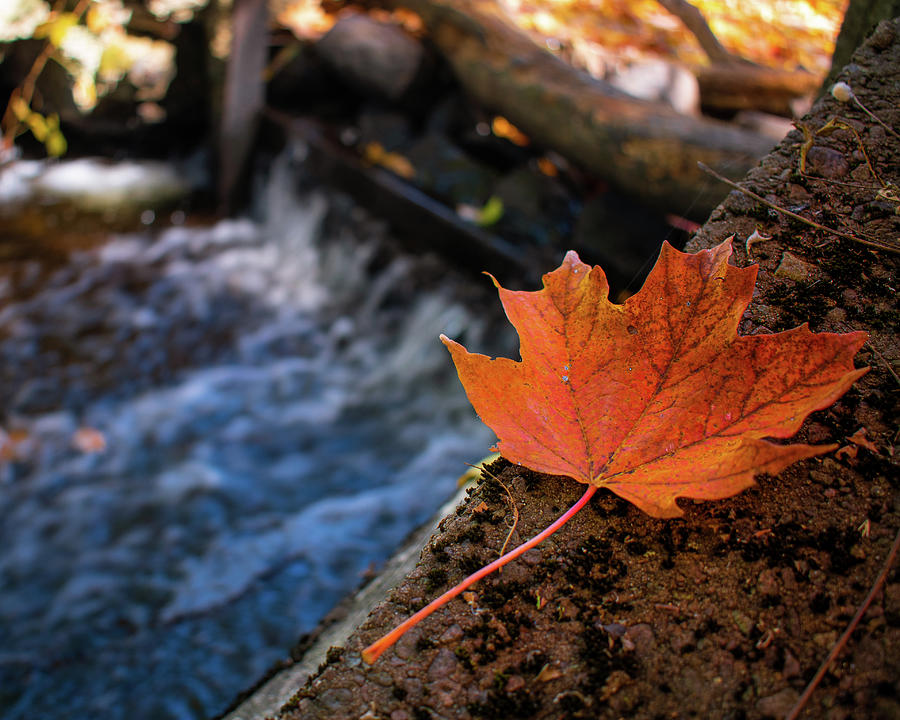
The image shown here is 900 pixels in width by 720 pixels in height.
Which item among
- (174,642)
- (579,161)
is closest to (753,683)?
(174,642)

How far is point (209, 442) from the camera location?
3182mm

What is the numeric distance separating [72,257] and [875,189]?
4.37 meters

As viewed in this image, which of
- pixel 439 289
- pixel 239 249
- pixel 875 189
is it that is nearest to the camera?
pixel 875 189

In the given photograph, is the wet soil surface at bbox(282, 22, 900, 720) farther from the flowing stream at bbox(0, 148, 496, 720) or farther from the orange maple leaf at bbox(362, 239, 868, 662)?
the flowing stream at bbox(0, 148, 496, 720)

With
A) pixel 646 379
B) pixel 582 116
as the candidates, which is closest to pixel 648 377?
pixel 646 379

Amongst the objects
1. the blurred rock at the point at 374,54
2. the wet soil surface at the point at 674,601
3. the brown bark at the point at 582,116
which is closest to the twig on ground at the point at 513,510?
the wet soil surface at the point at 674,601

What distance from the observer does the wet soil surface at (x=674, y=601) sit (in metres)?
0.60

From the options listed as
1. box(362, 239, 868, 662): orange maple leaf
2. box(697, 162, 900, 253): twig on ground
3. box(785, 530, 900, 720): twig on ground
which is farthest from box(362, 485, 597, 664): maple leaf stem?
box(697, 162, 900, 253): twig on ground

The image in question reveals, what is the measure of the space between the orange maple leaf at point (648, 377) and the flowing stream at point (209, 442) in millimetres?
1705

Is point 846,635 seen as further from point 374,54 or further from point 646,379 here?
point 374,54

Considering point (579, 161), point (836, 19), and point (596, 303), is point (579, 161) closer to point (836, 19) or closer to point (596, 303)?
point (596, 303)

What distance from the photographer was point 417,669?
2.11 ft

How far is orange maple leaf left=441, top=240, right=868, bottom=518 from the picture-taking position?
0.69 m

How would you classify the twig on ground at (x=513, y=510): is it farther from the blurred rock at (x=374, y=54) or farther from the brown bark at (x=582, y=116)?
the blurred rock at (x=374, y=54)
